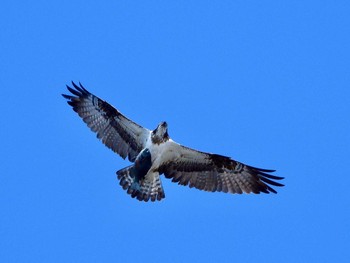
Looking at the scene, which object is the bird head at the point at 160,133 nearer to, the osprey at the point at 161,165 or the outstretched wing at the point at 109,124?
the osprey at the point at 161,165

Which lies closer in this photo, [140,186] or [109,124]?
[140,186]

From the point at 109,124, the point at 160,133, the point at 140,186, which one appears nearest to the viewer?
the point at 160,133

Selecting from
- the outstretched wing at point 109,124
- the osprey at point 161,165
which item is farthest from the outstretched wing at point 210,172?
the outstretched wing at point 109,124

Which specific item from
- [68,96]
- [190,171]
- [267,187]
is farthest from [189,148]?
[68,96]

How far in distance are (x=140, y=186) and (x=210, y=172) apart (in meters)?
1.44

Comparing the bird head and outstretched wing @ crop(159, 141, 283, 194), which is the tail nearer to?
outstretched wing @ crop(159, 141, 283, 194)

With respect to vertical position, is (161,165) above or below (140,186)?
above

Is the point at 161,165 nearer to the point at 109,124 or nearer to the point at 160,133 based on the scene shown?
the point at 160,133

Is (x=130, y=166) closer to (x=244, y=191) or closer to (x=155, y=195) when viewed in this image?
(x=155, y=195)

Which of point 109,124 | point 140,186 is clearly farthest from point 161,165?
point 109,124

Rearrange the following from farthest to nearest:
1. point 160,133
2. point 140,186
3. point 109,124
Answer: point 109,124 < point 140,186 < point 160,133

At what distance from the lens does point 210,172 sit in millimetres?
16812

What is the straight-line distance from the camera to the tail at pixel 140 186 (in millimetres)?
16719

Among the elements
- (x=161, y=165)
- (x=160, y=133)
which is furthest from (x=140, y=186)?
(x=160, y=133)
